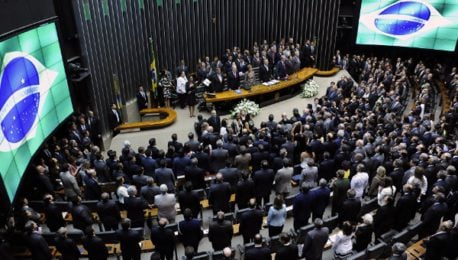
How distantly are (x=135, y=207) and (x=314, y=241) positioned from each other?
3.12 m

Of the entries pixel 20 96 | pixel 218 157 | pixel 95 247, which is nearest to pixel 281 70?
pixel 218 157

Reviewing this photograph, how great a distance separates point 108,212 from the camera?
272 inches

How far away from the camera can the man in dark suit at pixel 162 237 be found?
6253 mm

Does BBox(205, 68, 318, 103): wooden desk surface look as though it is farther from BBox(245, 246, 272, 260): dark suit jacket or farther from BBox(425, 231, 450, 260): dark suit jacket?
BBox(425, 231, 450, 260): dark suit jacket

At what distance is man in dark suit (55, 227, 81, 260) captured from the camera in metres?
6.05

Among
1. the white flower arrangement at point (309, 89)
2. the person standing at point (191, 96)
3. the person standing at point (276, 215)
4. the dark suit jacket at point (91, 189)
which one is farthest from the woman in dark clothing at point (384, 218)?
the white flower arrangement at point (309, 89)

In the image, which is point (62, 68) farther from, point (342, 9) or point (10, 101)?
point (342, 9)

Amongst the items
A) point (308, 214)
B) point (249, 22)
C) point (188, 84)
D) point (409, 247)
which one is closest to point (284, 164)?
point (308, 214)

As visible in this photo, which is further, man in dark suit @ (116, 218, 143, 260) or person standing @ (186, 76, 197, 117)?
person standing @ (186, 76, 197, 117)

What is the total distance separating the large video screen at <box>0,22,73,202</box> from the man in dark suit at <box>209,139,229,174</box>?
361cm

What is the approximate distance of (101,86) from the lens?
12547mm

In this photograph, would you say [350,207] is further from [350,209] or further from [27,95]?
[27,95]

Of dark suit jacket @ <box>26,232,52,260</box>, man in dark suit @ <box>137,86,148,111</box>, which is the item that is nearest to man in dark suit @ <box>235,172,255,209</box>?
dark suit jacket @ <box>26,232,52,260</box>

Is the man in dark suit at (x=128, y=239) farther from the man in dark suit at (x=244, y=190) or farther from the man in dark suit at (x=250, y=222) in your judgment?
the man in dark suit at (x=244, y=190)
